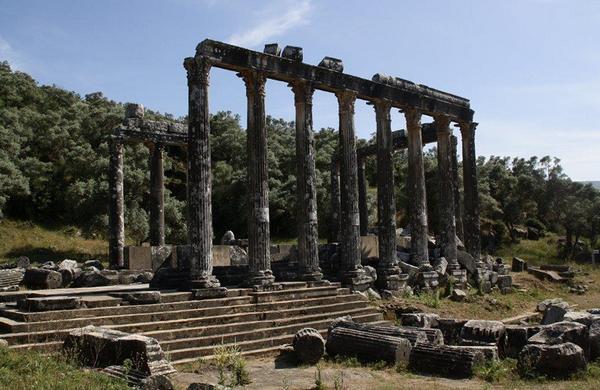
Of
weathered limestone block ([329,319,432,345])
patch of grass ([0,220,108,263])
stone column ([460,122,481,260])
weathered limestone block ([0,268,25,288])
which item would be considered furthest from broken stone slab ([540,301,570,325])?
patch of grass ([0,220,108,263])

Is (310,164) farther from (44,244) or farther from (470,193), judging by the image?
(44,244)

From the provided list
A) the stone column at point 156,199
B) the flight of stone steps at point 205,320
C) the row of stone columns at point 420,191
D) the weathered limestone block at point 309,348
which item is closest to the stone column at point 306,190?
the flight of stone steps at point 205,320

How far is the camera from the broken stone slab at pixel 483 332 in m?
12.8

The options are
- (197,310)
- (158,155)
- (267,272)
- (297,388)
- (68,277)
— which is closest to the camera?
(297,388)

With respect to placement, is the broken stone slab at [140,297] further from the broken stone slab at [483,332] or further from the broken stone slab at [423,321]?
the broken stone slab at [483,332]

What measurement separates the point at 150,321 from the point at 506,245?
37080 millimetres

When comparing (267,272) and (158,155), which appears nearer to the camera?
(267,272)

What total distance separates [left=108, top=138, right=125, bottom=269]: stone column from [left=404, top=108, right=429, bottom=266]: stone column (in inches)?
519

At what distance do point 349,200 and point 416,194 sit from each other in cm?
461

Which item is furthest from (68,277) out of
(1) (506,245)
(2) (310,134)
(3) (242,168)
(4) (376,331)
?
(1) (506,245)

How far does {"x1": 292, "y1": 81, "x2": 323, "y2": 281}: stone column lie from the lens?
18.9 meters

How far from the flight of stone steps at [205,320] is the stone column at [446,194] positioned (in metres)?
8.44

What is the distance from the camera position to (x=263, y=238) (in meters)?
17.4

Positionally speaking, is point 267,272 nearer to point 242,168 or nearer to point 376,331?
point 376,331
